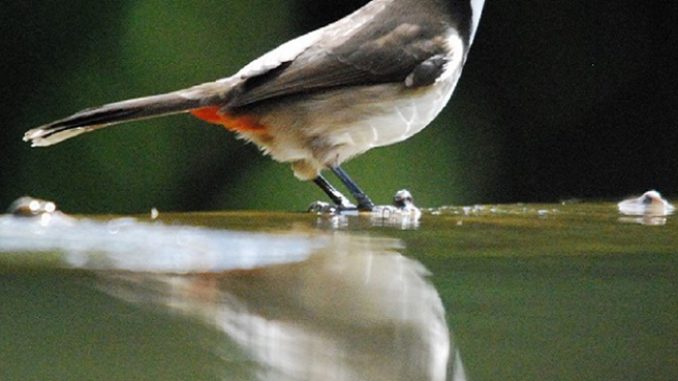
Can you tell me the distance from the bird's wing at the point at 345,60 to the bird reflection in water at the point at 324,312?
1.72 m

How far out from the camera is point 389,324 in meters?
0.97

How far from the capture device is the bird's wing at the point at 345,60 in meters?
3.13

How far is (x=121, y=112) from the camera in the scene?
9.07 ft

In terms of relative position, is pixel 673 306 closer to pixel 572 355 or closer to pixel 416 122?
pixel 572 355

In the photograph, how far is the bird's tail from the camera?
265 centimetres

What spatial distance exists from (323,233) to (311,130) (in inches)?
54.9

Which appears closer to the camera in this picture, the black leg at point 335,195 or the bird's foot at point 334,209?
the bird's foot at point 334,209

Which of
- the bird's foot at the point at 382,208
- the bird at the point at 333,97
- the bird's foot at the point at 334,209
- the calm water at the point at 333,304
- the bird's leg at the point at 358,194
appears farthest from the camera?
the bird at the point at 333,97

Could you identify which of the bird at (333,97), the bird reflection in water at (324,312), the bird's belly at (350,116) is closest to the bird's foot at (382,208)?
the bird at (333,97)

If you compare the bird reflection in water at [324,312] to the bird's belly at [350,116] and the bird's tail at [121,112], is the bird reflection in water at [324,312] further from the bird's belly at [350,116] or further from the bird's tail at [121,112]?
the bird's belly at [350,116]

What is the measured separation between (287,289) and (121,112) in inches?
67.2

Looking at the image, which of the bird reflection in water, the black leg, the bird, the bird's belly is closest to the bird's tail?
the bird

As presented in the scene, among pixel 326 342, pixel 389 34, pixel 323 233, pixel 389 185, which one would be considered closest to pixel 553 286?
pixel 326 342

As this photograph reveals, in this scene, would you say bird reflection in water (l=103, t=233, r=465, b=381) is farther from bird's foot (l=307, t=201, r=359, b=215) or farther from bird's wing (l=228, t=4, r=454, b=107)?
bird's wing (l=228, t=4, r=454, b=107)
